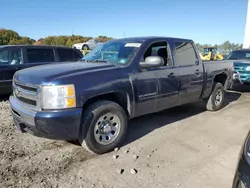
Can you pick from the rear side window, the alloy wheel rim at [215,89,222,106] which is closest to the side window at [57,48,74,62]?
the rear side window

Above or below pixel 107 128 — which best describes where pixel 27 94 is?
above

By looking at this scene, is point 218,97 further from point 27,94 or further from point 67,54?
point 67,54

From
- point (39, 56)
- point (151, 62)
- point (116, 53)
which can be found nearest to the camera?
point (151, 62)

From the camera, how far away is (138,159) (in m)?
3.54

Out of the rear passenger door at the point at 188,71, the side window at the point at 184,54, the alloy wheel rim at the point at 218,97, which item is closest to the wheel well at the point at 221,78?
the alloy wheel rim at the point at 218,97

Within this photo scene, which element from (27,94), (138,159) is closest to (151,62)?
(138,159)

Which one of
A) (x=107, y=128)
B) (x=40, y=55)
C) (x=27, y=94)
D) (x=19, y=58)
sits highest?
(x=40, y=55)

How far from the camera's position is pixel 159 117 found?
224 inches

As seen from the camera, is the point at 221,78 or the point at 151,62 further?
the point at 221,78

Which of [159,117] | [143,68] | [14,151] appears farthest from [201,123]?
[14,151]

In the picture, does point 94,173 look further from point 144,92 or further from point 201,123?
point 201,123

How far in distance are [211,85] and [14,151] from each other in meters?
4.84

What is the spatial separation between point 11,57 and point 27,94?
449cm

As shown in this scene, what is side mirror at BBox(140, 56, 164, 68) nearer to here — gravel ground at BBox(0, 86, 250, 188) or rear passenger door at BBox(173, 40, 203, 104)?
rear passenger door at BBox(173, 40, 203, 104)
